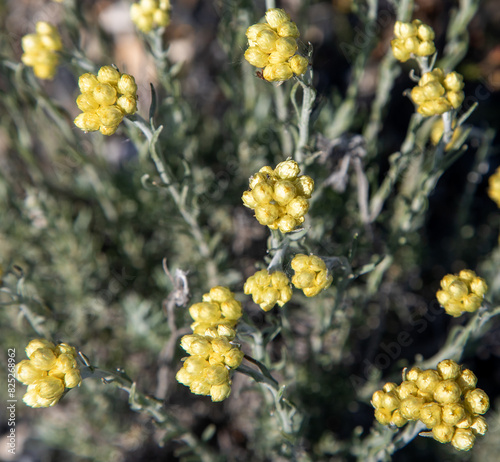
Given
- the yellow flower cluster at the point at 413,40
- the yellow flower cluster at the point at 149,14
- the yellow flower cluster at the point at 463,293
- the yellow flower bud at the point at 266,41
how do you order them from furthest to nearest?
the yellow flower cluster at the point at 149,14, the yellow flower cluster at the point at 413,40, the yellow flower cluster at the point at 463,293, the yellow flower bud at the point at 266,41

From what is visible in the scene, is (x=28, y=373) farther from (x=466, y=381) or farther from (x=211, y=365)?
(x=466, y=381)

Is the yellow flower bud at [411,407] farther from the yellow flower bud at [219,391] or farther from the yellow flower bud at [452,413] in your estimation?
the yellow flower bud at [219,391]

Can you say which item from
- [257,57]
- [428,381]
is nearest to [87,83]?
[257,57]

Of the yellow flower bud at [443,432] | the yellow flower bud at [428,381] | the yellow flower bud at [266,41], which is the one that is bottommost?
the yellow flower bud at [443,432]

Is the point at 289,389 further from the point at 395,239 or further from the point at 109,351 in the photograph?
the point at 109,351

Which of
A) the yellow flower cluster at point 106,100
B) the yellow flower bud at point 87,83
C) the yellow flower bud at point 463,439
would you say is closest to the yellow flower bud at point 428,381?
the yellow flower bud at point 463,439

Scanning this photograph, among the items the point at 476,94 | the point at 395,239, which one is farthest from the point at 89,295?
the point at 476,94

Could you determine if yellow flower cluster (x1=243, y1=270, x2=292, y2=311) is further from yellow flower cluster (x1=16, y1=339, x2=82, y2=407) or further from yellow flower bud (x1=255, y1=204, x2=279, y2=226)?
yellow flower cluster (x1=16, y1=339, x2=82, y2=407)

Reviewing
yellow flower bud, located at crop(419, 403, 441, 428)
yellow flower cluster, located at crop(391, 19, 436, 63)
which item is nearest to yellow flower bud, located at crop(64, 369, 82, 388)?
yellow flower bud, located at crop(419, 403, 441, 428)
